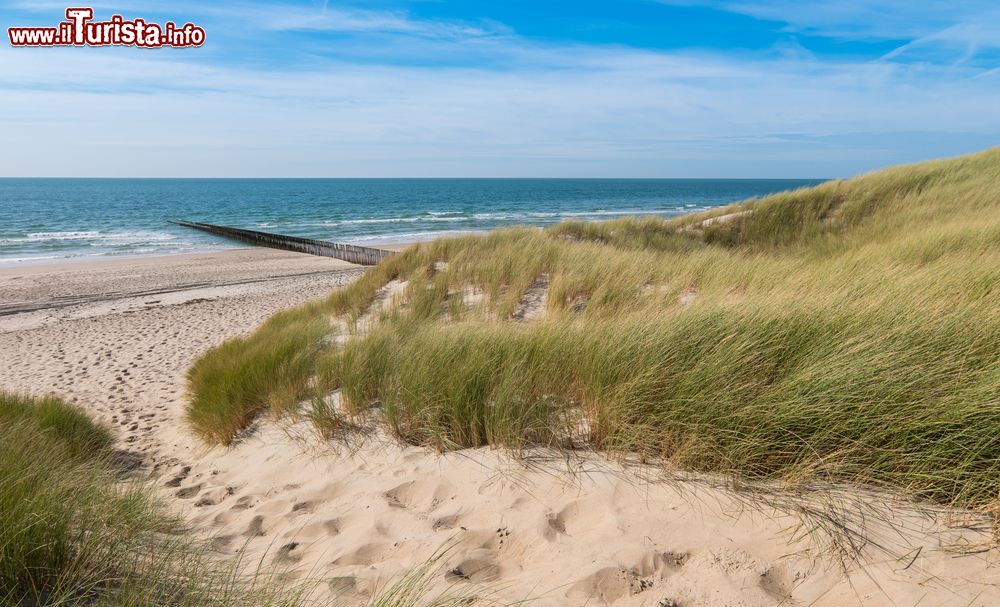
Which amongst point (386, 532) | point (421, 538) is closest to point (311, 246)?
point (386, 532)

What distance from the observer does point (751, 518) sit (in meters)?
2.61

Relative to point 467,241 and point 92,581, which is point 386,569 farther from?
point 467,241

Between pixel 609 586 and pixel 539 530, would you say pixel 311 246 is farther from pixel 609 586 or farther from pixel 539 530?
pixel 609 586

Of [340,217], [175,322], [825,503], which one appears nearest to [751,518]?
[825,503]

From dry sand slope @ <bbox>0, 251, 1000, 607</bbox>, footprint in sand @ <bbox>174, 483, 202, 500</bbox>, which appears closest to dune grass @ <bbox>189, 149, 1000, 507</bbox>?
dry sand slope @ <bbox>0, 251, 1000, 607</bbox>

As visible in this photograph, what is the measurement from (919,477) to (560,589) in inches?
68.5

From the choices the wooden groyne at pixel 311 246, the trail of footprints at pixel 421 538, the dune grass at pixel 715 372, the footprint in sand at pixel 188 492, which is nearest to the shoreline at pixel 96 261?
the wooden groyne at pixel 311 246

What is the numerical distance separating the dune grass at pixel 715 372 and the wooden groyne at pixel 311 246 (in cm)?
1336

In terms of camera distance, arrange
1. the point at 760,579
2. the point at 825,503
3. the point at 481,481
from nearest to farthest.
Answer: the point at 760,579 → the point at 825,503 → the point at 481,481

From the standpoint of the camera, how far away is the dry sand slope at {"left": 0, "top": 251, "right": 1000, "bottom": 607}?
7.36ft

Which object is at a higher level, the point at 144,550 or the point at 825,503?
the point at 825,503

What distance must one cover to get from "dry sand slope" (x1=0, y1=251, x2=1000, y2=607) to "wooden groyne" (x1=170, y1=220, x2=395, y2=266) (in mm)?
14936

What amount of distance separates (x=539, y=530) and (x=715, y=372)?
1382 mm

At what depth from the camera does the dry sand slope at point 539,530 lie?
88.3 inches
